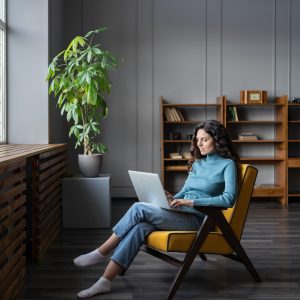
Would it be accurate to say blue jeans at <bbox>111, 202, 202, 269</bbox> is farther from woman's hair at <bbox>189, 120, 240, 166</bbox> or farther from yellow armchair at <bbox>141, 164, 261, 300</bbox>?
woman's hair at <bbox>189, 120, 240, 166</bbox>

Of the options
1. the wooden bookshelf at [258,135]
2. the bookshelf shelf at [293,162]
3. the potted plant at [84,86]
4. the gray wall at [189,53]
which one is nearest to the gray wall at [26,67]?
the potted plant at [84,86]

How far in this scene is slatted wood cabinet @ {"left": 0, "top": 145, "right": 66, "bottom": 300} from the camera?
2.88 m

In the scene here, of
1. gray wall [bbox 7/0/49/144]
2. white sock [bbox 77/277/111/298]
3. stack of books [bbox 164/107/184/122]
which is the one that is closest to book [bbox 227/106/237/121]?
stack of books [bbox 164/107/184/122]

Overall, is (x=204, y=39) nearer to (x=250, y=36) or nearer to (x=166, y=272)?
(x=250, y=36)

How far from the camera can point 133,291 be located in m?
3.24

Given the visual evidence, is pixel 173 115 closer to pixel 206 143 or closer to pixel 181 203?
pixel 206 143

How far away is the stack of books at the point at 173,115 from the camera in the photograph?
723 cm

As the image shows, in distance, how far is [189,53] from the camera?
754 cm

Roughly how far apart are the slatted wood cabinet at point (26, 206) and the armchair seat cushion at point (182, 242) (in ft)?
2.84

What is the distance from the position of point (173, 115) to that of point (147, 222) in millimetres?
4097

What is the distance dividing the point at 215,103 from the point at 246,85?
0.55 m

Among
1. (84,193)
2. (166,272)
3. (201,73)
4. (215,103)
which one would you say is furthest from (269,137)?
(166,272)

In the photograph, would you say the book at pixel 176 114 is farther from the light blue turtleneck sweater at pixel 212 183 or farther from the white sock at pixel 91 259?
the white sock at pixel 91 259

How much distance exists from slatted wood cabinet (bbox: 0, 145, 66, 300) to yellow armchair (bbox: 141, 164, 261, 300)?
0.86 m
